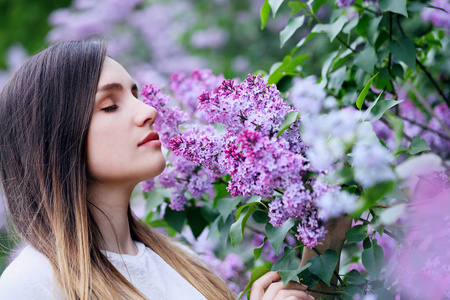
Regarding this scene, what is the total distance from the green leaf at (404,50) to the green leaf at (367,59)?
52 millimetres

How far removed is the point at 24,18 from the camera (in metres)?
6.02

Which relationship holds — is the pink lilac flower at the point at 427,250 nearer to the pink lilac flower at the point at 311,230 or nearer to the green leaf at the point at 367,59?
the pink lilac flower at the point at 311,230

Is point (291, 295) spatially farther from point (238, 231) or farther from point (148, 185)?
point (148, 185)

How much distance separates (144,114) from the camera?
3.89ft

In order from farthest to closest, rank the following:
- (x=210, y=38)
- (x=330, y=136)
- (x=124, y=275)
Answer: (x=210, y=38), (x=124, y=275), (x=330, y=136)

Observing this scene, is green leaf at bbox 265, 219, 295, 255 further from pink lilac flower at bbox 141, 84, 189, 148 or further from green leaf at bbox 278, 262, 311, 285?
pink lilac flower at bbox 141, 84, 189, 148

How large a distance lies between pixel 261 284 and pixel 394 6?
0.74 metres

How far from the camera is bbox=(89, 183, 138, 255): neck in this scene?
4.20 ft

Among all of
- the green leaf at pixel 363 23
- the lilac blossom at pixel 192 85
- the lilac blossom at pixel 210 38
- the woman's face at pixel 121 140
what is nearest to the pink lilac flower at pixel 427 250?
the woman's face at pixel 121 140

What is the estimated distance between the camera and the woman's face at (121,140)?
1170 millimetres

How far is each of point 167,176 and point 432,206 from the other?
34.5 inches

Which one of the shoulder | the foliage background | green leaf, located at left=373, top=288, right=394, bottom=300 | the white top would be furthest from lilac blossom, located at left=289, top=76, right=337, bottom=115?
the shoulder

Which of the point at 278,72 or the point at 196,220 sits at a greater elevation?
the point at 278,72

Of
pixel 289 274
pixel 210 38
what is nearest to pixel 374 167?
pixel 289 274
